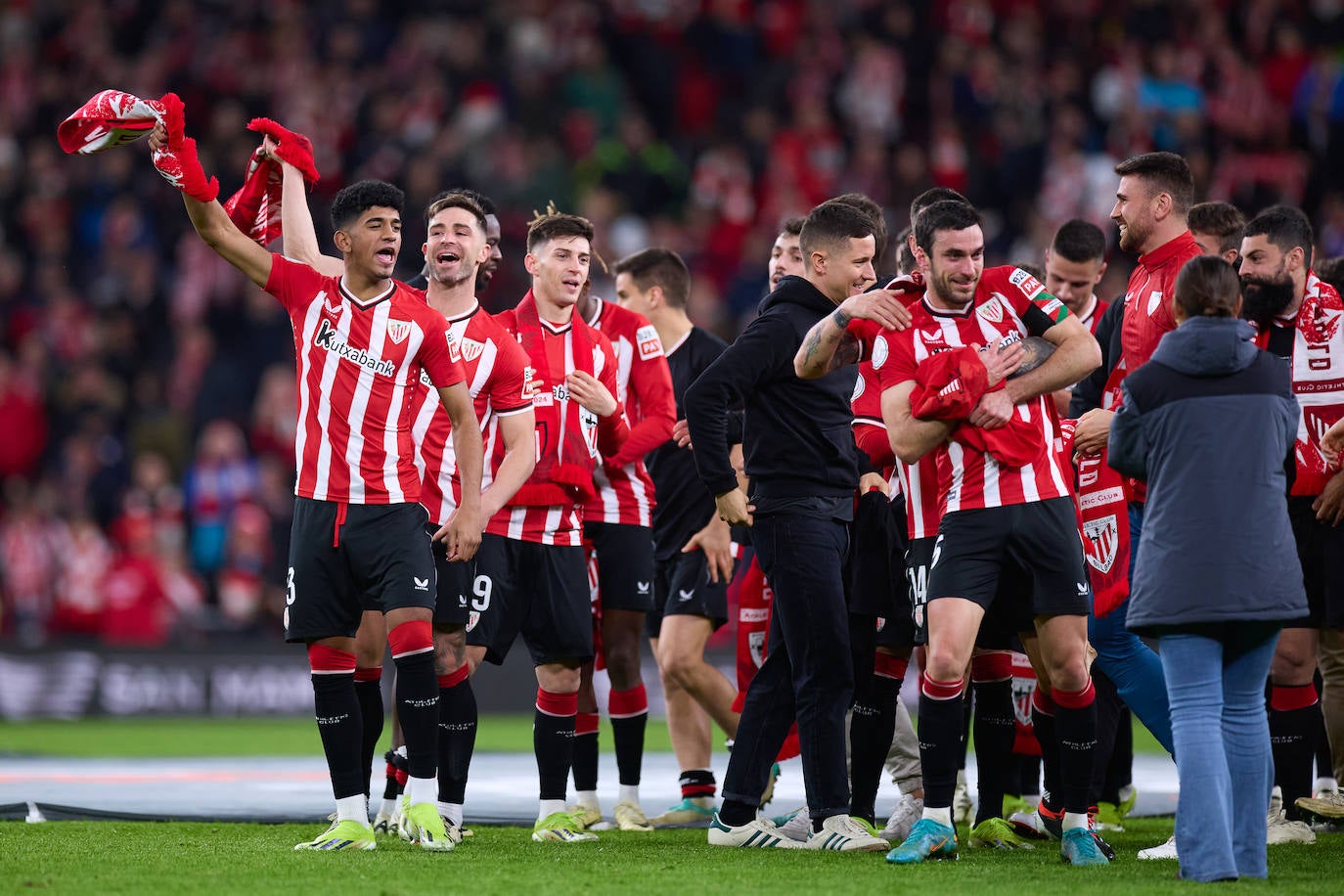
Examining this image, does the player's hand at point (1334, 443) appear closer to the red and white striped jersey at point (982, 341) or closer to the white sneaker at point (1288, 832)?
the red and white striped jersey at point (982, 341)

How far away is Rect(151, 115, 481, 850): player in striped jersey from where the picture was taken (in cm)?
636

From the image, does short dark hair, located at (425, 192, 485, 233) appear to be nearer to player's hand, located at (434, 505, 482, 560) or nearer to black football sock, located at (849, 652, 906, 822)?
player's hand, located at (434, 505, 482, 560)

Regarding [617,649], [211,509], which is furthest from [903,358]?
[211,509]

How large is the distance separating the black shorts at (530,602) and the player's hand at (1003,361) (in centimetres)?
221

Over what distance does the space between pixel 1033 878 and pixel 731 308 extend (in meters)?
Result: 12.4

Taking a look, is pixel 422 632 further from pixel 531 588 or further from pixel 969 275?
pixel 969 275

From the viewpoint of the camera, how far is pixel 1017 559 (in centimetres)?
611

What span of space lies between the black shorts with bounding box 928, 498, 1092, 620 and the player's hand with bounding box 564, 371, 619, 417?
6.53ft

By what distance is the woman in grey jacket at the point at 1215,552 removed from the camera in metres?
5.34

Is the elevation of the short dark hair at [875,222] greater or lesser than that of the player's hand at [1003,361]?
greater

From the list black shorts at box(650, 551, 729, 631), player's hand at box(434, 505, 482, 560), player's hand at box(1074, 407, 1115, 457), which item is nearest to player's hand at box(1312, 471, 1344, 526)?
player's hand at box(1074, 407, 1115, 457)

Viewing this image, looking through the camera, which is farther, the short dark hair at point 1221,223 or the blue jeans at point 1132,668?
the short dark hair at point 1221,223

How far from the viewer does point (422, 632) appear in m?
6.38

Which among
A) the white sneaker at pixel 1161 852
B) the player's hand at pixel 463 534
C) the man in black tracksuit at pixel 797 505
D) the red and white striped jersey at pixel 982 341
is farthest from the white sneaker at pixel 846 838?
the player's hand at pixel 463 534
